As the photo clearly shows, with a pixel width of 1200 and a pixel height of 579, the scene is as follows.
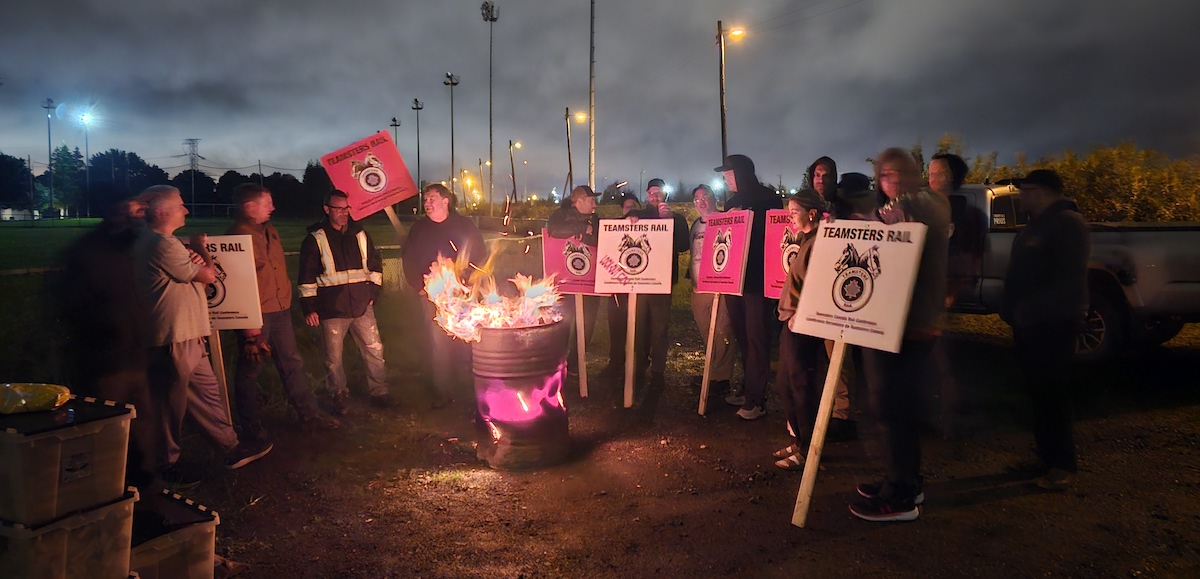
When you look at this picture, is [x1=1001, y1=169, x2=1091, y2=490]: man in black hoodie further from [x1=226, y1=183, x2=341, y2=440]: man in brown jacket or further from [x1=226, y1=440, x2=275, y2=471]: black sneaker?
[x1=226, y1=440, x2=275, y2=471]: black sneaker

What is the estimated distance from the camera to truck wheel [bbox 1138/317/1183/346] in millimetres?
7845

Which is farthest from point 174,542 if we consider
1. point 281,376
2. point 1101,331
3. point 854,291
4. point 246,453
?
point 1101,331

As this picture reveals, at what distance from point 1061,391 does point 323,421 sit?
5566mm

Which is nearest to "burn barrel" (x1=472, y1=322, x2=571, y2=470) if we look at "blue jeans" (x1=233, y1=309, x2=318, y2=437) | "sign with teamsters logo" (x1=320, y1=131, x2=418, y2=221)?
"blue jeans" (x1=233, y1=309, x2=318, y2=437)

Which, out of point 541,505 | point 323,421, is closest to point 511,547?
point 541,505

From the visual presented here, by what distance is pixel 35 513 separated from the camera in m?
2.54

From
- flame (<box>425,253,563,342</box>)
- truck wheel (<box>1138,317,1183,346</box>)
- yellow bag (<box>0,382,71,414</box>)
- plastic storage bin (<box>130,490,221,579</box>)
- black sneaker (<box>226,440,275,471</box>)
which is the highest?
flame (<box>425,253,563,342</box>)

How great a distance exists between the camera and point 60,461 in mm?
2592

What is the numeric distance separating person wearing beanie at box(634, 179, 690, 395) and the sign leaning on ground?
1035mm

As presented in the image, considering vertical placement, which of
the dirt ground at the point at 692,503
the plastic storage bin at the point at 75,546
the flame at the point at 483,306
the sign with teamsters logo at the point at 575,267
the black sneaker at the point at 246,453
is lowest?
the dirt ground at the point at 692,503

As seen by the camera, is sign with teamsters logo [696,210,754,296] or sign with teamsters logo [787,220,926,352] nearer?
sign with teamsters logo [787,220,926,352]

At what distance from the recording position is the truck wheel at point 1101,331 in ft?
23.9

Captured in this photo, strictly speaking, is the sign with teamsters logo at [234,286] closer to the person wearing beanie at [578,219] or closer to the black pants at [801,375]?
the person wearing beanie at [578,219]

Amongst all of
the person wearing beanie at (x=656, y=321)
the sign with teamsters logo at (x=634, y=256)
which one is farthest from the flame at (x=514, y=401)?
the person wearing beanie at (x=656, y=321)
